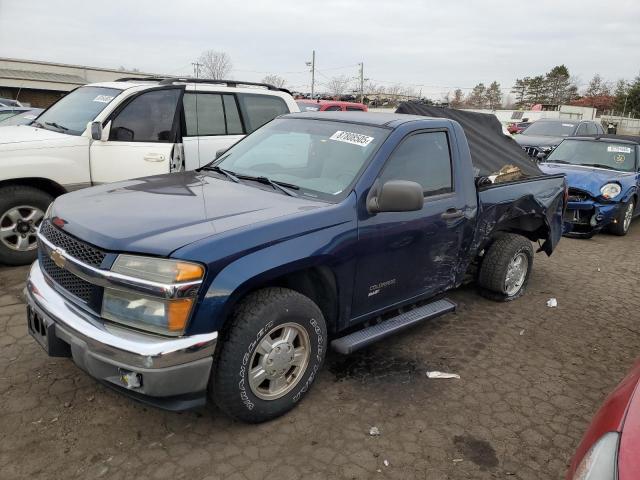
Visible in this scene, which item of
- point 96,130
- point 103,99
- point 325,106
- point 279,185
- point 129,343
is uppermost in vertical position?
point 325,106

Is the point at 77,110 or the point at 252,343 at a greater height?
the point at 77,110

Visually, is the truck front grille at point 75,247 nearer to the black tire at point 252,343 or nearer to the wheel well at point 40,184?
the black tire at point 252,343

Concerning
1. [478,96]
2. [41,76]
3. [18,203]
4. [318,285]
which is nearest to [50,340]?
[318,285]

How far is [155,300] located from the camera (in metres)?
2.39

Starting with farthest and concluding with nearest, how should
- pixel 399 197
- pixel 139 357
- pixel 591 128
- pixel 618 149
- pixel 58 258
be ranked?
1. pixel 591 128
2. pixel 618 149
3. pixel 399 197
4. pixel 58 258
5. pixel 139 357

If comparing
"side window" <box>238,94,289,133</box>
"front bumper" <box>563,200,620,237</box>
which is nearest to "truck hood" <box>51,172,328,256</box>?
"side window" <box>238,94,289,133</box>

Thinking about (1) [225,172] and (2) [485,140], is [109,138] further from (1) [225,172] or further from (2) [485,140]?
(2) [485,140]

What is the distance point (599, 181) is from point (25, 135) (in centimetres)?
830

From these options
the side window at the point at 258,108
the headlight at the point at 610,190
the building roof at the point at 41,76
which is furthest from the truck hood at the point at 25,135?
the building roof at the point at 41,76

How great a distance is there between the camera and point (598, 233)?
8836mm

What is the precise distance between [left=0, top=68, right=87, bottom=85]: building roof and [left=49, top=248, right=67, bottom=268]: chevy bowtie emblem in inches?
1785

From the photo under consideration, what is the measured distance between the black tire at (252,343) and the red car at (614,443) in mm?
1529

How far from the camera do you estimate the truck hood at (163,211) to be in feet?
8.16

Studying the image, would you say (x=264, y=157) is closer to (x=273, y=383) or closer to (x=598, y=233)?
(x=273, y=383)
